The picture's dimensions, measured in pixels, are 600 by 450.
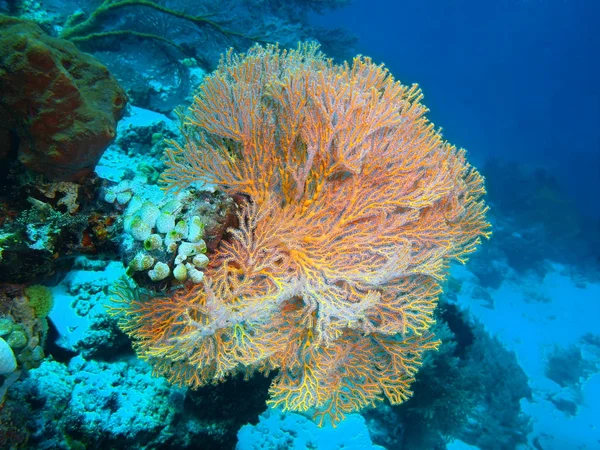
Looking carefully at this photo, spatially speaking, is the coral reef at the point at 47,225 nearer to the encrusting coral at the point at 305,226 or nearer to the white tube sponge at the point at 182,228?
the encrusting coral at the point at 305,226

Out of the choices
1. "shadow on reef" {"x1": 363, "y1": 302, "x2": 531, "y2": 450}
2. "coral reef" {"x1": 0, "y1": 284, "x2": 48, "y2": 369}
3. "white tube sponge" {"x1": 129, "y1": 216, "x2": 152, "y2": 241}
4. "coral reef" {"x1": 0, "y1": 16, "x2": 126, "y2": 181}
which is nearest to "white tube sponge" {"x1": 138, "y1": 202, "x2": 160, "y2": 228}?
"white tube sponge" {"x1": 129, "y1": 216, "x2": 152, "y2": 241}

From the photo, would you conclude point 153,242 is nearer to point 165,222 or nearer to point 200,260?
point 165,222

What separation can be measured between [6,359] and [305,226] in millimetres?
2593

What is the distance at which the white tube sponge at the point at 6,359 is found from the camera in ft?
7.97

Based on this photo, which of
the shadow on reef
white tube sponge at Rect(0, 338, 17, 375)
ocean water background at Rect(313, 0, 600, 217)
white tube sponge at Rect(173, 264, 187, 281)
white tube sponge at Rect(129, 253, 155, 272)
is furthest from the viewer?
ocean water background at Rect(313, 0, 600, 217)

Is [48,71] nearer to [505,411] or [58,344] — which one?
[58,344]

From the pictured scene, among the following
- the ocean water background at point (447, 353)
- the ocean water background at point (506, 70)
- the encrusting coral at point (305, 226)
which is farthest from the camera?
the ocean water background at point (506, 70)

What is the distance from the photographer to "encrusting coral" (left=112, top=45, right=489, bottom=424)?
9.67ft

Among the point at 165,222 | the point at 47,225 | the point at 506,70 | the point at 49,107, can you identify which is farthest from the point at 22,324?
the point at 506,70

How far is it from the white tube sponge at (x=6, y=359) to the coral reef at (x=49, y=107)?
1452mm

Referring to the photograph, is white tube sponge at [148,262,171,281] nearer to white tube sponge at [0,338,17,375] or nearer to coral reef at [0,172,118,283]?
coral reef at [0,172,118,283]

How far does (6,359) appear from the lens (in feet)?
8.05

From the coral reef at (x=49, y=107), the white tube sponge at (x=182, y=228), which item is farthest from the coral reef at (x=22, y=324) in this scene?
the white tube sponge at (x=182, y=228)

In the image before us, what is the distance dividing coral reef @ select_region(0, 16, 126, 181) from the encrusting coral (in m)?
0.74
